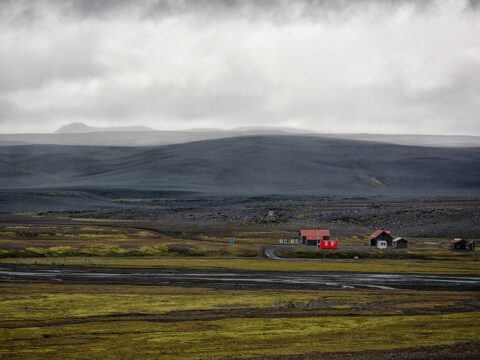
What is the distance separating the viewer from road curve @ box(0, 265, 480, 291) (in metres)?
77.7

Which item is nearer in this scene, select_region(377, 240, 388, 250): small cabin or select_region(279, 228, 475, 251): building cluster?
select_region(279, 228, 475, 251): building cluster

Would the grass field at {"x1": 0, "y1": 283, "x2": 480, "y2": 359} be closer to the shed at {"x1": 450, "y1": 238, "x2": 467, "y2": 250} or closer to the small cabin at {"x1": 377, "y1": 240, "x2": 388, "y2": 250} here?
the shed at {"x1": 450, "y1": 238, "x2": 467, "y2": 250}

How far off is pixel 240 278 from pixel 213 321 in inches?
1101

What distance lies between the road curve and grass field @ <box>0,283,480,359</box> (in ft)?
16.2

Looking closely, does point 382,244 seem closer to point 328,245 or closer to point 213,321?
point 328,245

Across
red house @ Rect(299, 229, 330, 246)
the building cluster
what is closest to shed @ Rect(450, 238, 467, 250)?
the building cluster

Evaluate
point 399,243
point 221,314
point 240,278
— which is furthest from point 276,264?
point 221,314

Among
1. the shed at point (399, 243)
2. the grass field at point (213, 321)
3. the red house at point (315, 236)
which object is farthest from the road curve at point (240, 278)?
the red house at point (315, 236)

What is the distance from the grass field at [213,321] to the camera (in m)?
46.0

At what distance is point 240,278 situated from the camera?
83.6 metres

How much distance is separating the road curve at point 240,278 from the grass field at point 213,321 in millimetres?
4939

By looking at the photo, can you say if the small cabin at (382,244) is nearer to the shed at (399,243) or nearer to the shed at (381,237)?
the shed at (381,237)

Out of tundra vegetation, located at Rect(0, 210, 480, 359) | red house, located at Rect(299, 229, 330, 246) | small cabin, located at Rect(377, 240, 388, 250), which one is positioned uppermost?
red house, located at Rect(299, 229, 330, 246)

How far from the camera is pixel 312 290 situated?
73750mm
